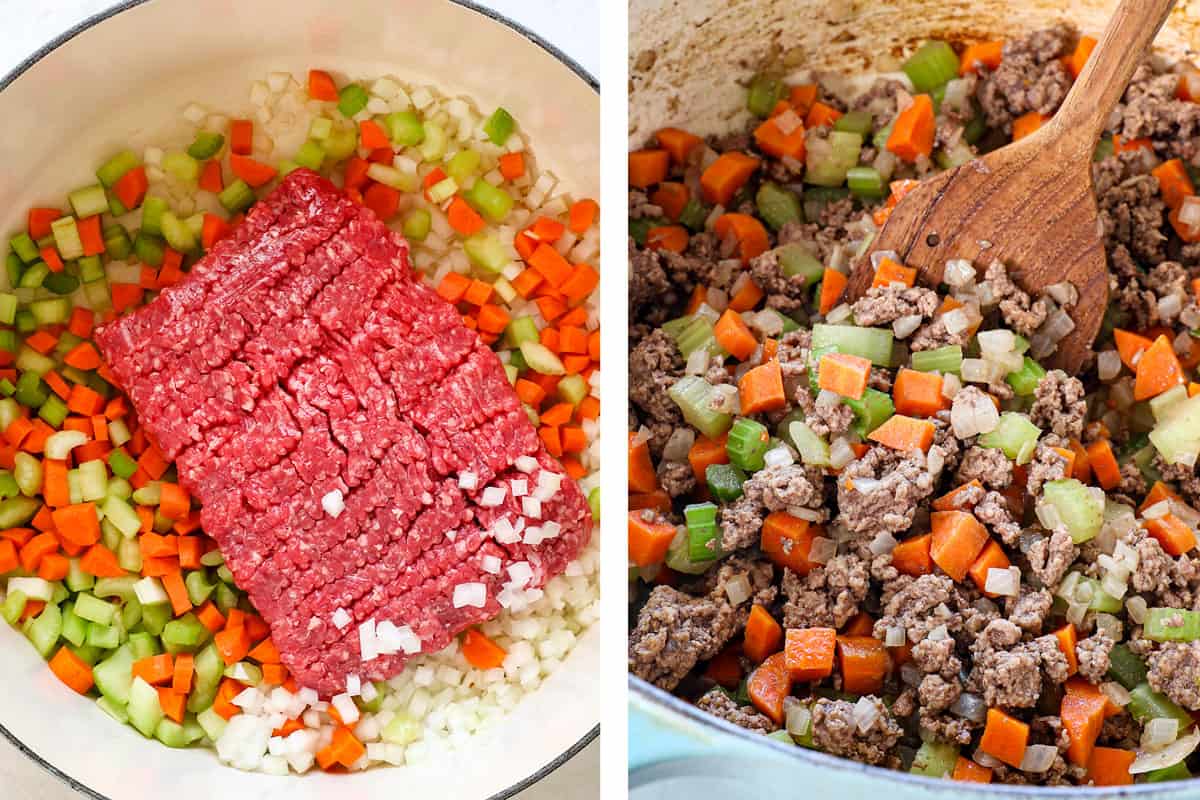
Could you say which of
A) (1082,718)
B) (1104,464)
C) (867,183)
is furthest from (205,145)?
(1082,718)

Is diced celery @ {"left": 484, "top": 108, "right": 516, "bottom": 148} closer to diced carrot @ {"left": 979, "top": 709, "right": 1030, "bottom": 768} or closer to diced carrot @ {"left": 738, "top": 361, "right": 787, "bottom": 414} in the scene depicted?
diced carrot @ {"left": 738, "top": 361, "right": 787, "bottom": 414}

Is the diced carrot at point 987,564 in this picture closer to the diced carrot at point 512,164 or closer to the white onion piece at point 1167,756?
the white onion piece at point 1167,756

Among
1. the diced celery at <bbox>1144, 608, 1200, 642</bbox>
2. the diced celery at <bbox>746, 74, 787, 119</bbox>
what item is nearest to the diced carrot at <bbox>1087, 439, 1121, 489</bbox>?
the diced celery at <bbox>1144, 608, 1200, 642</bbox>

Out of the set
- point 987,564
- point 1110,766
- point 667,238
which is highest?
point 667,238

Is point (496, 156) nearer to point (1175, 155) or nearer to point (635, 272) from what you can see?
point (635, 272)

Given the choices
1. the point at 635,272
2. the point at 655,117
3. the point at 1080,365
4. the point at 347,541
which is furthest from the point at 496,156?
the point at 1080,365

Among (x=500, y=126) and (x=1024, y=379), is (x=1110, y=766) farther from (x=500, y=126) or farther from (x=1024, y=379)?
(x=500, y=126)
